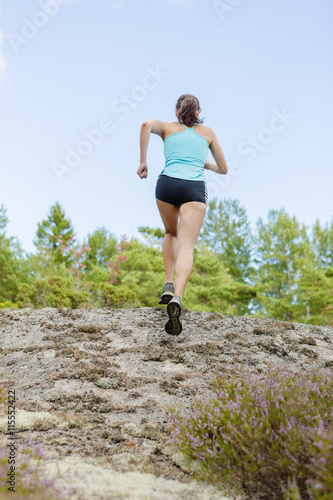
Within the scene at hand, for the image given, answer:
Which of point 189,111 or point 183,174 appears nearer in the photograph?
point 183,174

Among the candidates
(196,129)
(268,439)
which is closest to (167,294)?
(196,129)

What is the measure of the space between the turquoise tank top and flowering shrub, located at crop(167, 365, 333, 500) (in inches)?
84.0

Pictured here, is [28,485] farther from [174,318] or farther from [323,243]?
[323,243]

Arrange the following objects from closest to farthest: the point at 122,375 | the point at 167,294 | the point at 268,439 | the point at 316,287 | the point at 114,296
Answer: the point at 268,439, the point at 122,375, the point at 167,294, the point at 114,296, the point at 316,287

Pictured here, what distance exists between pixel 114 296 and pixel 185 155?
4964mm

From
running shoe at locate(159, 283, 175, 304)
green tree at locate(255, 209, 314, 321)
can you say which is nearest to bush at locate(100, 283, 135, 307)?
running shoe at locate(159, 283, 175, 304)

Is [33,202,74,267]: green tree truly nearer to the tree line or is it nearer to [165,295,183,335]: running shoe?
the tree line

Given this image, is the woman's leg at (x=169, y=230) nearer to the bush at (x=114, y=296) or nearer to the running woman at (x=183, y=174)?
the running woman at (x=183, y=174)

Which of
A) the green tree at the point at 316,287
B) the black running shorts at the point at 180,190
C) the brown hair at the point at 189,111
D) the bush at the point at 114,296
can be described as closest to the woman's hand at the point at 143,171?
the black running shorts at the point at 180,190

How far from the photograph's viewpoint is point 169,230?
422 cm

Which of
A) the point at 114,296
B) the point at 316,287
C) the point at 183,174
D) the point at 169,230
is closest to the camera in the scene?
the point at 183,174

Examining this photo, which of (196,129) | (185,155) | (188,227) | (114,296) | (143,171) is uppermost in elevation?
(196,129)

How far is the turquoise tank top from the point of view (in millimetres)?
3691

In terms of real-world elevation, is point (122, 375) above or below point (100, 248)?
below
